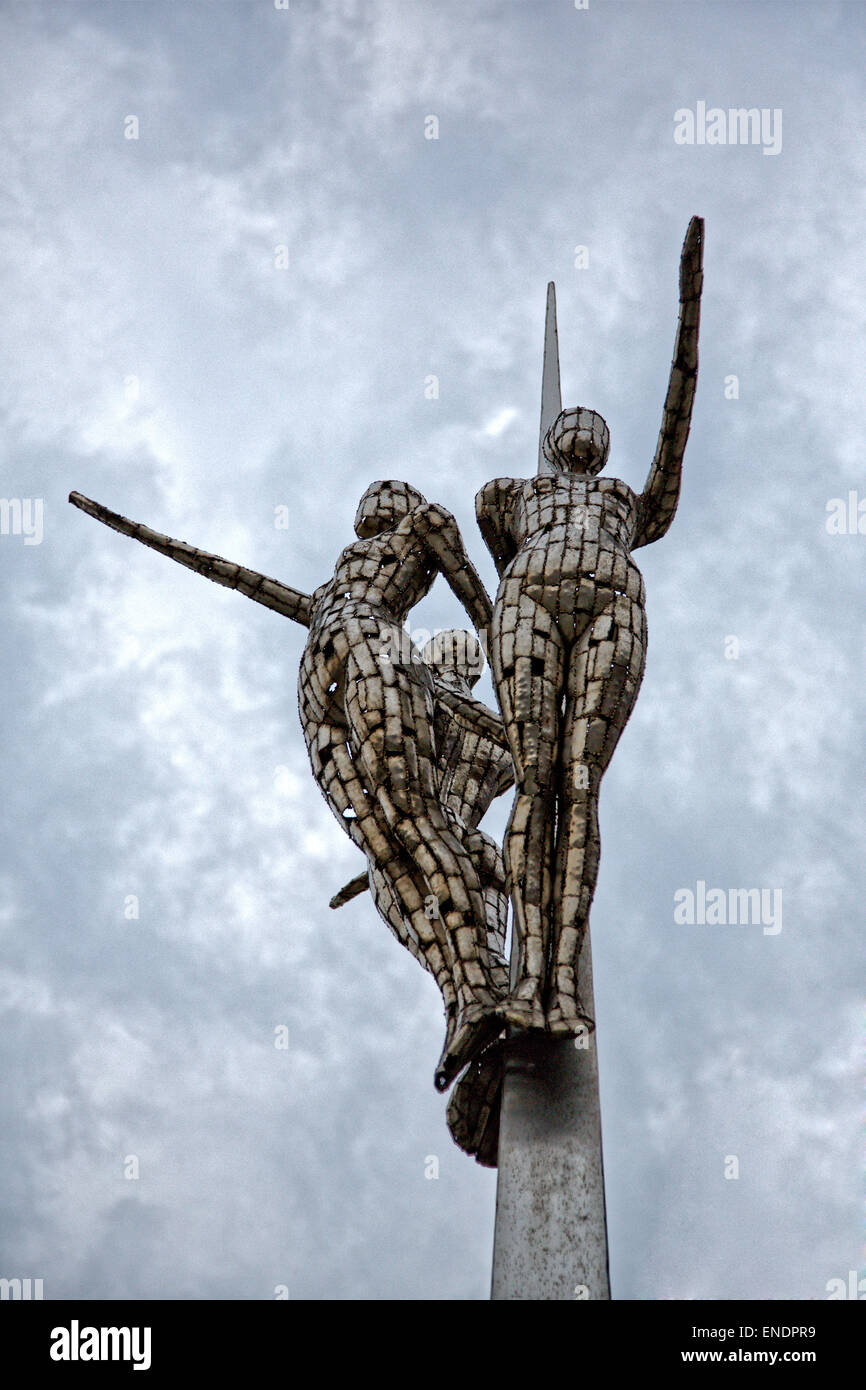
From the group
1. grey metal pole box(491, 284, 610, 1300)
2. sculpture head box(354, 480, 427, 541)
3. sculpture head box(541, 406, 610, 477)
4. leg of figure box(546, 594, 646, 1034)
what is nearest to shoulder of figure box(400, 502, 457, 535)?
sculpture head box(354, 480, 427, 541)

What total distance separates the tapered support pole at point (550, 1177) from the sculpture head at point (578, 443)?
11.9ft

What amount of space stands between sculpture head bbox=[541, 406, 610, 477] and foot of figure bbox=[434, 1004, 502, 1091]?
148 inches

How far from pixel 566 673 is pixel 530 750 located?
0.51 meters

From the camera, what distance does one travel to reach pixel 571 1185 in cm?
745

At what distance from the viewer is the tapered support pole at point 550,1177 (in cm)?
718

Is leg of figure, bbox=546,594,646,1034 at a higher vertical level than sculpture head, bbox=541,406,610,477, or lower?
lower

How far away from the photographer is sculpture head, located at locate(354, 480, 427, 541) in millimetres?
9891

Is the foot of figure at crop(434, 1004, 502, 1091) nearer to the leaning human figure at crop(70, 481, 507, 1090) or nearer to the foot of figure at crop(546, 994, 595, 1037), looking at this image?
the leaning human figure at crop(70, 481, 507, 1090)

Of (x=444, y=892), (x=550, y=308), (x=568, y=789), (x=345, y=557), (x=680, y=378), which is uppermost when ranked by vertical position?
(x=550, y=308)

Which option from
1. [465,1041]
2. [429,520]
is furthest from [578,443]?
[465,1041]

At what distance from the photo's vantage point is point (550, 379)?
38.7 ft
